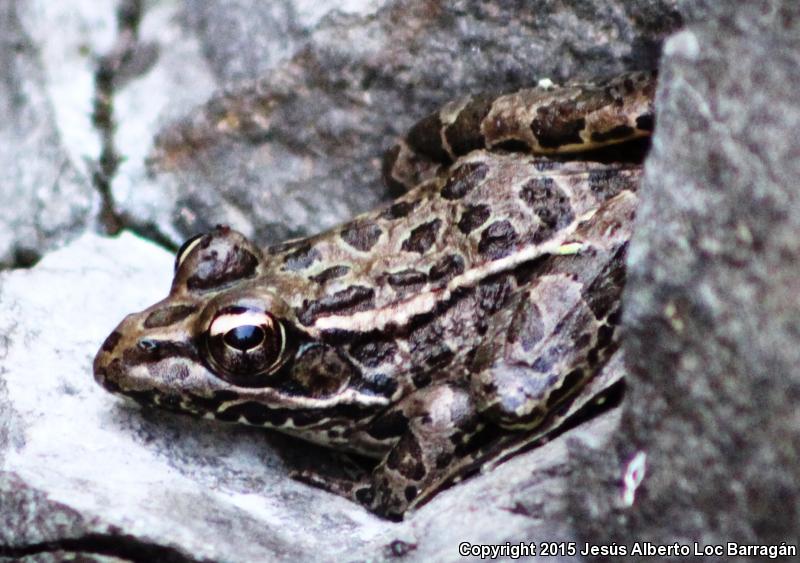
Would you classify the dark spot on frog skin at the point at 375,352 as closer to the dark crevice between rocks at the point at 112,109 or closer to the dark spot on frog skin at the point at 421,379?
the dark spot on frog skin at the point at 421,379

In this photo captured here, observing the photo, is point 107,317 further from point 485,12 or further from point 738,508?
point 738,508

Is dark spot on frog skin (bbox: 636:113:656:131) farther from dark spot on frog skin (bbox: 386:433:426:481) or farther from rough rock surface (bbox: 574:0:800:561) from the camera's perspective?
dark spot on frog skin (bbox: 386:433:426:481)

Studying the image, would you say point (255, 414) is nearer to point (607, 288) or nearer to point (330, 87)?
point (607, 288)

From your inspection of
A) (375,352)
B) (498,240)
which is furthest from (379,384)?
(498,240)

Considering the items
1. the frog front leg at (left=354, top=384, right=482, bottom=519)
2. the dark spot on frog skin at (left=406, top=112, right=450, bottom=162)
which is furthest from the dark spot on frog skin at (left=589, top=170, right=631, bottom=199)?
the frog front leg at (left=354, top=384, right=482, bottom=519)

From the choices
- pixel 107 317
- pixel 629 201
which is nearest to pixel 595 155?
pixel 629 201
